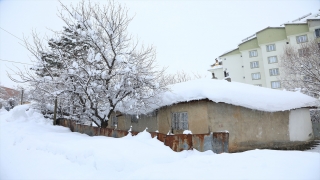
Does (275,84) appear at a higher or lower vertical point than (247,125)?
higher

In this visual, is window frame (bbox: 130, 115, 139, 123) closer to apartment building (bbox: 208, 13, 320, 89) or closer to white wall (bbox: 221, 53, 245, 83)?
apartment building (bbox: 208, 13, 320, 89)

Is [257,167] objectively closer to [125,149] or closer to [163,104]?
[125,149]

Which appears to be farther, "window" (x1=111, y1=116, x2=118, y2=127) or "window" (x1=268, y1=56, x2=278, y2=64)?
"window" (x1=268, y1=56, x2=278, y2=64)

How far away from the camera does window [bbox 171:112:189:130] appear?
397 inches

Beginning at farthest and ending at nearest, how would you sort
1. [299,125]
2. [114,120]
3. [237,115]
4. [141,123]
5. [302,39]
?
[302,39], [114,120], [141,123], [299,125], [237,115]

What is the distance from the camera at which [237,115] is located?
31.5 ft

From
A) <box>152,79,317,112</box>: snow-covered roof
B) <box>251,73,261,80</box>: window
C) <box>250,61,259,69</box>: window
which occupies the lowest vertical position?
<box>152,79,317,112</box>: snow-covered roof

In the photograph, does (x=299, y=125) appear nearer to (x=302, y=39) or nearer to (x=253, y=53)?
(x=302, y=39)

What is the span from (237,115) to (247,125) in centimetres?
77

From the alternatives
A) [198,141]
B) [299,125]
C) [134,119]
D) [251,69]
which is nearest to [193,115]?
[198,141]

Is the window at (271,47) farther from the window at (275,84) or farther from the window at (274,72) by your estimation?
the window at (275,84)

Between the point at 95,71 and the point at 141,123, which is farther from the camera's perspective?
the point at 141,123

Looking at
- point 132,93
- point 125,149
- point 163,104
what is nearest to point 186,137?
point 125,149

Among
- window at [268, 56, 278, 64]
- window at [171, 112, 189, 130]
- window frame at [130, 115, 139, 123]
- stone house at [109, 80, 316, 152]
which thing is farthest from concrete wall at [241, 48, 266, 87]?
window at [171, 112, 189, 130]
